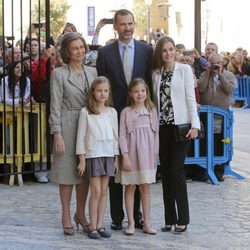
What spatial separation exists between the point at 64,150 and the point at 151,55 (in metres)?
1.20

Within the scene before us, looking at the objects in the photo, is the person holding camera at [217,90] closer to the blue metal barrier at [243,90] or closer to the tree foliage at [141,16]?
the blue metal barrier at [243,90]

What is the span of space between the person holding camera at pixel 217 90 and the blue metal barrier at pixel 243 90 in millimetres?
13791

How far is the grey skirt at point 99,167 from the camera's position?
6.69 meters

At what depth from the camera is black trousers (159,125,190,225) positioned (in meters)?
6.97

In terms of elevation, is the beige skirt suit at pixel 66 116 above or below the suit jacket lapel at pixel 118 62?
below

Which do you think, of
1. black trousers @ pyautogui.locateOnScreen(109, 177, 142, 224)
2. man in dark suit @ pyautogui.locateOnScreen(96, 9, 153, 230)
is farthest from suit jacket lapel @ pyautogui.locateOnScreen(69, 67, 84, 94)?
black trousers @ pyautogui.locateOnScreen(109, 177, 142, 224)

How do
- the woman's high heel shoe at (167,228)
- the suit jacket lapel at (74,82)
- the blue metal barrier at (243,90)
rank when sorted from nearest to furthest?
the suit jacket lapel at (74,82)
the woman's high heel shoe at (167,228)
the blue metal barrier at (243,90)

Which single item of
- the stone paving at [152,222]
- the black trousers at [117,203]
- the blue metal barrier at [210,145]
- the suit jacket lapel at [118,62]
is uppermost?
the suit jacket lapel at [118,62]

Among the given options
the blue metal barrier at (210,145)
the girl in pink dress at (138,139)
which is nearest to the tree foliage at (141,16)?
the blue metal barrier at (210,145)

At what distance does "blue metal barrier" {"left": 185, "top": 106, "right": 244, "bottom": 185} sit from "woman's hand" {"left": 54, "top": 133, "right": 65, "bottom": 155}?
11.6 feet

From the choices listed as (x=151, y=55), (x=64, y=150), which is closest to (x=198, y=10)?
(x=151, y=55)

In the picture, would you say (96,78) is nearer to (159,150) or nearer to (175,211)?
(159,150)

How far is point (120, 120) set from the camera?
6.94 meters

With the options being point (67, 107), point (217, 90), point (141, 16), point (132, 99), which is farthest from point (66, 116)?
point (141, 16)
